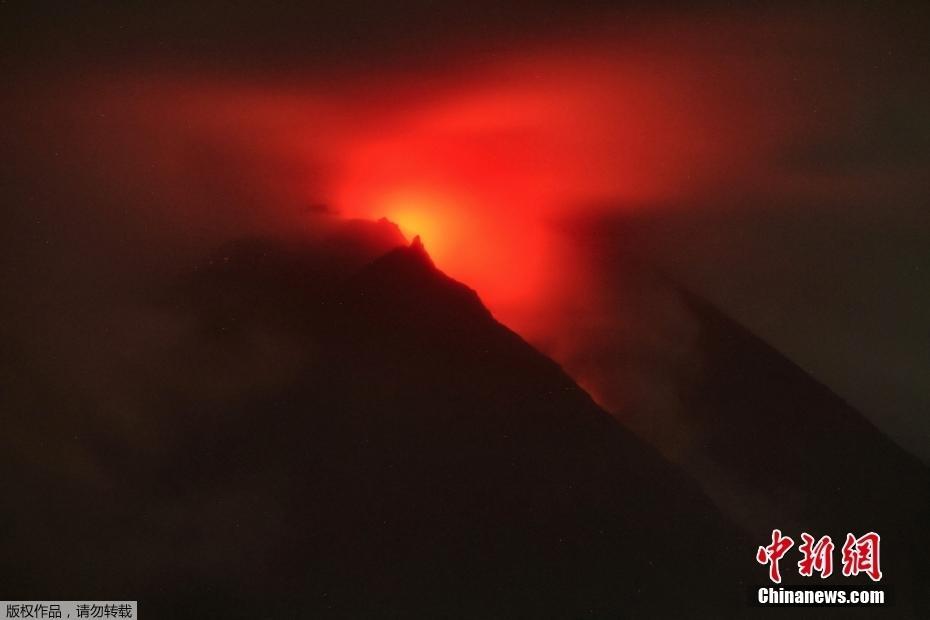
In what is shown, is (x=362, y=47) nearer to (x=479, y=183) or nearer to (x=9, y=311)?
(x=479, y=183)

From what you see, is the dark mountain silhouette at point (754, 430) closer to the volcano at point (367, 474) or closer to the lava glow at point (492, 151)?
the volcano at point (367, 474)

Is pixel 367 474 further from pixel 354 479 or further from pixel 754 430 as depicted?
pixel 754 430

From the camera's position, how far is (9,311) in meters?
1.79

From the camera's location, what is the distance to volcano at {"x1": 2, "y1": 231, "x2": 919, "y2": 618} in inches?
68.5

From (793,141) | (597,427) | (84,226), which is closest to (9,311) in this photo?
(84,226)

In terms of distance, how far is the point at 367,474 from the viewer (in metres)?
1.76

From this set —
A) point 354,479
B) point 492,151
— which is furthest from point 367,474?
point 492,151

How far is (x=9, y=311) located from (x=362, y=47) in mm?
891

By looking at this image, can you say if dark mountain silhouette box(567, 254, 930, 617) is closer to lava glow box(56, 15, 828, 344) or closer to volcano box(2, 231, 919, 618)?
volcano box(2, 231, 919, 618)

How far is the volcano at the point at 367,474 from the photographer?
1.74 metres

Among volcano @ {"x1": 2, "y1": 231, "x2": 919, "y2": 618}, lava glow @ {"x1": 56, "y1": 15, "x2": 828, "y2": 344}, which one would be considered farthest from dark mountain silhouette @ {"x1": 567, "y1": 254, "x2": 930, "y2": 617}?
lava glow @ {"x1": 56, "y1": 15, "x2": 828, "y2": 344}

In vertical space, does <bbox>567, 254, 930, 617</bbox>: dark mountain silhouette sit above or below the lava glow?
below

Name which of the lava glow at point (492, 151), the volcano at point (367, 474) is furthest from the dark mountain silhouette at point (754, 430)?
the lava glow at point (492, 151)

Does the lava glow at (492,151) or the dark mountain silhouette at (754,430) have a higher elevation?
the lava glow at (492,151)
